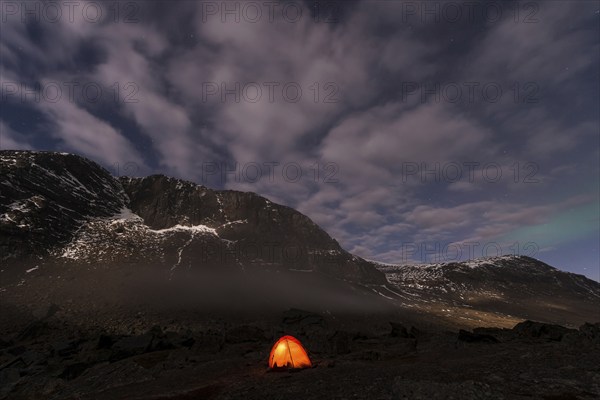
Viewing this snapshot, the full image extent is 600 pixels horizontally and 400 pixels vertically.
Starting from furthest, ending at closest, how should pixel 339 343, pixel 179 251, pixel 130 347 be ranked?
pixel 179 251
pixel 130 347
pixel 339 343

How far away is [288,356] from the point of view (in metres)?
19.2

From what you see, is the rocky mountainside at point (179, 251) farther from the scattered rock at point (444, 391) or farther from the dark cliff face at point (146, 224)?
the scattered rock at point (444, 391)

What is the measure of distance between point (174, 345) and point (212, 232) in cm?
9693

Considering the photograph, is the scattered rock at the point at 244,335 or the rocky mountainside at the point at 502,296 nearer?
the scattered rock at the point at 244,335

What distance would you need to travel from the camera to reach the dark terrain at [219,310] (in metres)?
15.5

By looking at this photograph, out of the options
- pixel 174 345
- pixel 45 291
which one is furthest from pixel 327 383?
pixel 45 291

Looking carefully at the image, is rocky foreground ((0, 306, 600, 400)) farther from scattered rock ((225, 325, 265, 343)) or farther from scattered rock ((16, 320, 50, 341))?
scattered rock ((16, 320, 50, 341))

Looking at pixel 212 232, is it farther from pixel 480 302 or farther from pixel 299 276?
pixel 480 302

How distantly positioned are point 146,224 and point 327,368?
368 feet

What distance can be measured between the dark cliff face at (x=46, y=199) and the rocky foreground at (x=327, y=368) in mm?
59979

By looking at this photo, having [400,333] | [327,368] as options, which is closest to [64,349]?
[327,368]

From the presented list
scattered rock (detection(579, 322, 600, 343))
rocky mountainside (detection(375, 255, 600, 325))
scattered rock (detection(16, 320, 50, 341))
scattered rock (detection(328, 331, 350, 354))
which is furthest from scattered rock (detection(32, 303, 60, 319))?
rocky mountainside (detection(375, 255, 600, 325))

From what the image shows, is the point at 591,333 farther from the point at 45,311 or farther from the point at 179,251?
the point at 179,251

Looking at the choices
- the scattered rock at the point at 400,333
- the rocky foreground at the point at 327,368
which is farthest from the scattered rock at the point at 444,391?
the scattered rock at the point at 400,333
